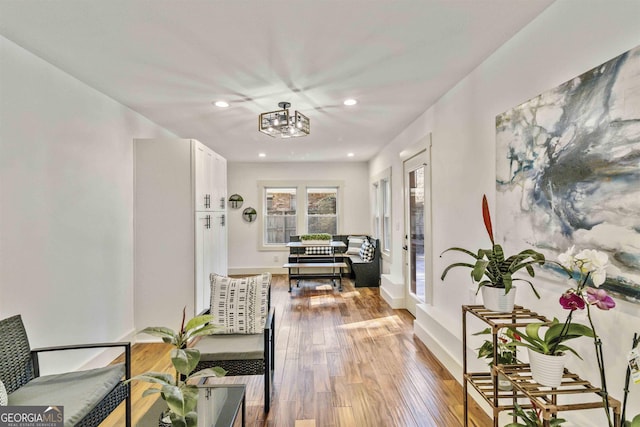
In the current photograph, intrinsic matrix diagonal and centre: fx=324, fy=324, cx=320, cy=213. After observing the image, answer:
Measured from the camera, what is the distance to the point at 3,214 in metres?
2.12

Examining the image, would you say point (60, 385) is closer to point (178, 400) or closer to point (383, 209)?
point (178, 400)

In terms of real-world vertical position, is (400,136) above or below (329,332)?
above

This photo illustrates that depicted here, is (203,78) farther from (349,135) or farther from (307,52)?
(349,135)

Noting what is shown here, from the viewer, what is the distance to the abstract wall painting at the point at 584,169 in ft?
4.37

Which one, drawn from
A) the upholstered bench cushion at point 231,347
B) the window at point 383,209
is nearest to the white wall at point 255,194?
the window at point 383,209

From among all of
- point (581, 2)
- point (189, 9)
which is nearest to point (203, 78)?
point (189, 9)

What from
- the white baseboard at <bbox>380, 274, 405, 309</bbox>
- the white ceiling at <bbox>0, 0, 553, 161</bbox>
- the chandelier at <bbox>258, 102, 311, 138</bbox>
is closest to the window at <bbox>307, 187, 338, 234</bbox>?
the white baseboard at <bbox>380, 274, 405, 309</bbox>

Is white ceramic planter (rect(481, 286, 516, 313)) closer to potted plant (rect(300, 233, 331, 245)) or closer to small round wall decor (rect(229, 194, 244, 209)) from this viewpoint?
potted plant (rect(300, 233, 331, 245))

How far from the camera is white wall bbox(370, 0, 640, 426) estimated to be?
143 centimetres

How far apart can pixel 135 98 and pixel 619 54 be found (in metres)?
3.67

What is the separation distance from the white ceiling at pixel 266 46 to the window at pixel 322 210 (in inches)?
159

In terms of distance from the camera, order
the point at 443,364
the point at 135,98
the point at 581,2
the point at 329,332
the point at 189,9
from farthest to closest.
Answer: the point at 329,332
the point at 135,98
the point at 443,364
the point at 189,9
the point at 581,2

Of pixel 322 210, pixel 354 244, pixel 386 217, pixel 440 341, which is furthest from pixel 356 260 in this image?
pixel 440 341

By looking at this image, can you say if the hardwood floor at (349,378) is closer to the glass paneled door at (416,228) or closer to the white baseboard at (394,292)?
the white baseboard at (394,292)
